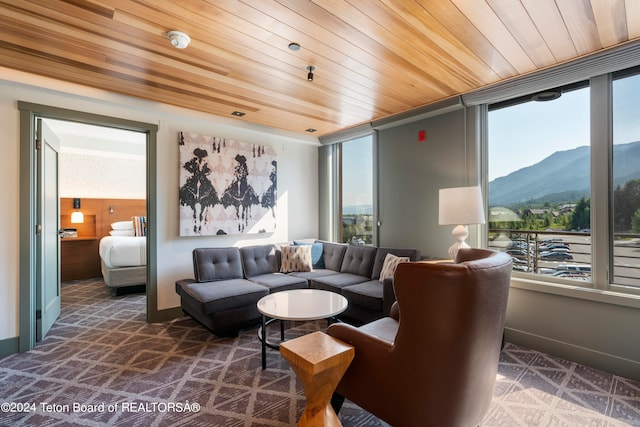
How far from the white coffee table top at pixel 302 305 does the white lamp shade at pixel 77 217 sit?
5160 millimetres

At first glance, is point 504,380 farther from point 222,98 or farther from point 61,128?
point 61,128

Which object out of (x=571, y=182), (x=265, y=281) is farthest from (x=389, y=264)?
(x=571, y=182)

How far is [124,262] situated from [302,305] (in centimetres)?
345

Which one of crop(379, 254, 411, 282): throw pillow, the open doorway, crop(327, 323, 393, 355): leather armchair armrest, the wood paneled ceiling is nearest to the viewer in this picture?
crop(327, 323, 393, 355): leather armchair armrest

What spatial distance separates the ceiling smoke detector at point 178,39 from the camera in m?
2.01

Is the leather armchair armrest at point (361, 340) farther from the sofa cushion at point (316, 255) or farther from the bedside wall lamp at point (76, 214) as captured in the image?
the bedside wall lamp at point (76, 214)

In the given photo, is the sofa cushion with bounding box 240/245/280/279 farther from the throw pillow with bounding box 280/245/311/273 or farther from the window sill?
the window sill

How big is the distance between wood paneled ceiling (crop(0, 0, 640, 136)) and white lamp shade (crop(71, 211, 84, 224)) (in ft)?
12.8

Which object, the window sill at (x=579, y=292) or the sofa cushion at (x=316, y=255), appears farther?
the sofa cushion at (x=316, y=255)

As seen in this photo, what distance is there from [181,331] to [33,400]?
125cm

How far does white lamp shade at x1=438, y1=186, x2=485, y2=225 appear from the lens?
2.60 m

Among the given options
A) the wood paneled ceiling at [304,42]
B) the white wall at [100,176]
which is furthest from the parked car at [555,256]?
the white wall at [100,176]

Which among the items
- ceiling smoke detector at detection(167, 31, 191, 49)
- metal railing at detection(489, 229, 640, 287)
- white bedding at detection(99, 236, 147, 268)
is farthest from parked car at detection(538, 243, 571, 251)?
white bedding at detection(99, 236, 147, 268)

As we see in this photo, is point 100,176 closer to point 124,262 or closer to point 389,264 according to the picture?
point 124,262
